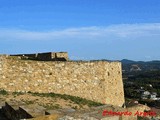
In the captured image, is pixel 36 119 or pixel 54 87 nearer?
pixel 36 119

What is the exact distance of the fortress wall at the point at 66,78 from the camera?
61.1ft

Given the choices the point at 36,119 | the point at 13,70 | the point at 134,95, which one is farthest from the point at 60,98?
the point at 134,95

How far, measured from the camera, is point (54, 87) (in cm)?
2006

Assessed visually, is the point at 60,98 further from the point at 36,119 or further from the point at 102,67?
the point at 36,119

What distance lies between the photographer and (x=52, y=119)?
7465mm

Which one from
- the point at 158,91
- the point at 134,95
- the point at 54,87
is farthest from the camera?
the point at 158,91

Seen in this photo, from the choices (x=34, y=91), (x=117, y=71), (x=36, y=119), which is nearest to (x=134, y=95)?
(x=117, y=71)

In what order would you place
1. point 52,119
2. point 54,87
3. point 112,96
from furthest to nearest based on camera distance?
point 112,96, point 54,87, point 52,119

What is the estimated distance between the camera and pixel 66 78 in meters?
20.5

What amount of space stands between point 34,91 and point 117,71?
7827 millimetres

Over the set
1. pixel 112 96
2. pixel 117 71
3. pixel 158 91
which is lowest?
pixel 158 91

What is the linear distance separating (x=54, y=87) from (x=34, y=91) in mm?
1397

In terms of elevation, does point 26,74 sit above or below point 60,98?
above

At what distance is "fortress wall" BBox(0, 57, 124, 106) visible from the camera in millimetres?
18616
